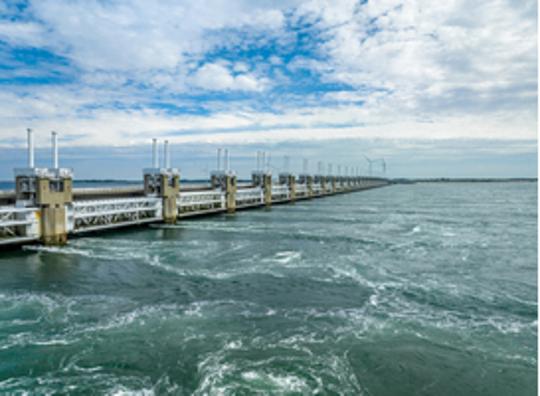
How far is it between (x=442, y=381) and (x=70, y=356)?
11911 millimetres

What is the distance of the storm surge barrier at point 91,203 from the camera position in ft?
115

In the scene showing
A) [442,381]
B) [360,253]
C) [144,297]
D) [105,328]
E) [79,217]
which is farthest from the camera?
[79,217]

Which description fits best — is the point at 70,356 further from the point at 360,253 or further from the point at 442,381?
the point at 360,253

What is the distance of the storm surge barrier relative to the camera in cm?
3491

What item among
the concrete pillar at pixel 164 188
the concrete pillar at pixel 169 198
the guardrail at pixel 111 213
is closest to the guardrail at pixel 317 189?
the concrete pillar at pixel 169 198

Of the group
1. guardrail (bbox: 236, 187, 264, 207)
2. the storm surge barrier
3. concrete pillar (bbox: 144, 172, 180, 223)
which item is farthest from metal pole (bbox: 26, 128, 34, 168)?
guardrail (bbox: 236, 187, 264, 207)

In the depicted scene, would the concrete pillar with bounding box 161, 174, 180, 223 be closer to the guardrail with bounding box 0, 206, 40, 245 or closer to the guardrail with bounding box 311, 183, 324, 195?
the guardrail with bounding box 0, 206, 40, 245

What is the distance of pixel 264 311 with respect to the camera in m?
18.1

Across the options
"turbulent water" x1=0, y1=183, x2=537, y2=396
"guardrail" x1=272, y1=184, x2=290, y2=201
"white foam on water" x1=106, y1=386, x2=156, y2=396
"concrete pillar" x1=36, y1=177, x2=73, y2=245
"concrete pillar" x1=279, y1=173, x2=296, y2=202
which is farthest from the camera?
"concrete pillar" x1=279, y1=173, x2=296, y2=202

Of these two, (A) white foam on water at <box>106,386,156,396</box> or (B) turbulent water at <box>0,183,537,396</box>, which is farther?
(B) turbulent water at <box>0,183,537,396</box>

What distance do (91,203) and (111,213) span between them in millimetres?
3356

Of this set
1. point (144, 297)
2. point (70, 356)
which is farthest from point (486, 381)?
point (144, 297)

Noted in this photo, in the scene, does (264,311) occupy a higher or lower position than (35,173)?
lower

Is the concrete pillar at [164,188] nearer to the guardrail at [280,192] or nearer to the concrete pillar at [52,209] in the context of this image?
the concrete pillar at [52,209]
